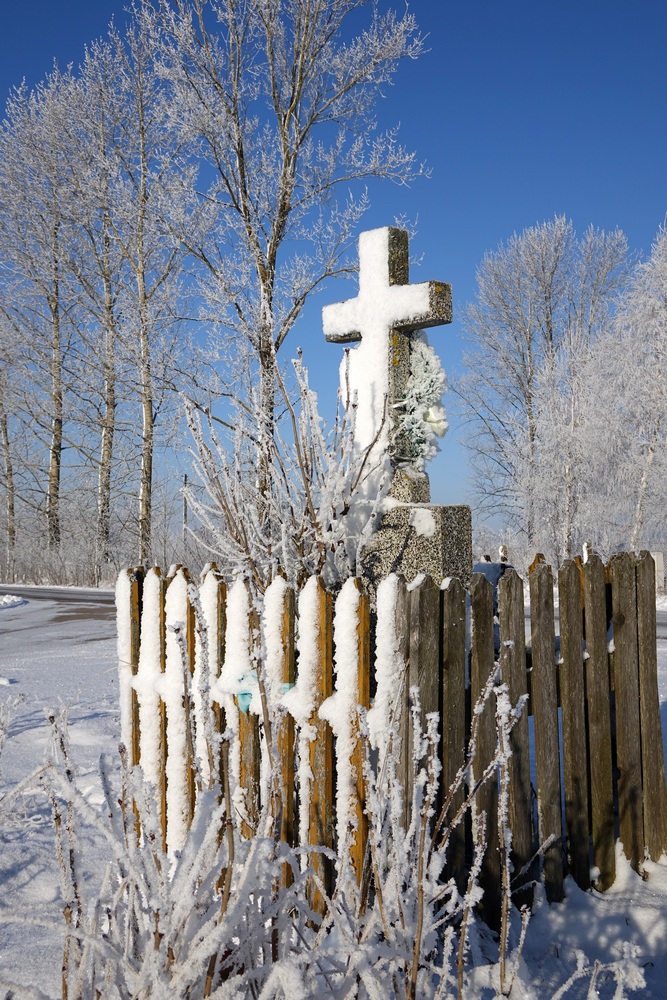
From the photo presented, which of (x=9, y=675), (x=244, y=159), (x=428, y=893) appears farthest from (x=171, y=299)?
(x=428, y=893)

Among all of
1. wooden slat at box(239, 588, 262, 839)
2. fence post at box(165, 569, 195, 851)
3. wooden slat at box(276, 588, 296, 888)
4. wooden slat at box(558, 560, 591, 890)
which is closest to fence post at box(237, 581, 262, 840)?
wooden slat at box(239, 588, 262, 839)

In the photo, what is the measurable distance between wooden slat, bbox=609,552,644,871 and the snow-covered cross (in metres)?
1.30

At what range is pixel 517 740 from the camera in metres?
2.62

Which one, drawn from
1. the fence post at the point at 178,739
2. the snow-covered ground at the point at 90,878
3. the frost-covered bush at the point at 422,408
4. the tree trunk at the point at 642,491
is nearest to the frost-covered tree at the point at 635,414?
the tree trunk at the point at 642,491

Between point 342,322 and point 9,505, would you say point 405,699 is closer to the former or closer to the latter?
point 342,322

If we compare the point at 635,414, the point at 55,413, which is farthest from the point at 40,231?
the point at 635,414

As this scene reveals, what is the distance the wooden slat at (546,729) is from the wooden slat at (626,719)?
347 mm

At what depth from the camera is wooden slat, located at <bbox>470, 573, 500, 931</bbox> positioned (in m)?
2.54

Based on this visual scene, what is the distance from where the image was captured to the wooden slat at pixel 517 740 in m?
2.64

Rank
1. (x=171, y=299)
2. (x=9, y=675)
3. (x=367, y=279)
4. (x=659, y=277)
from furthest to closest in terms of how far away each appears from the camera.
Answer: (x=659, y=277) < (x=171, y=299) < (x=9, y=675) < (x=367, y=279)

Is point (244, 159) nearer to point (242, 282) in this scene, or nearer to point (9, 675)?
point (242, 282)

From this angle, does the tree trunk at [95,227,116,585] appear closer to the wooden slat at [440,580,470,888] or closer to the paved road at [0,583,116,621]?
the paved road at [0,583,116,621]

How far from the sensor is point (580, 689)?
2.84 m

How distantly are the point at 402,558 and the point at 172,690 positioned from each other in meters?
1.26
